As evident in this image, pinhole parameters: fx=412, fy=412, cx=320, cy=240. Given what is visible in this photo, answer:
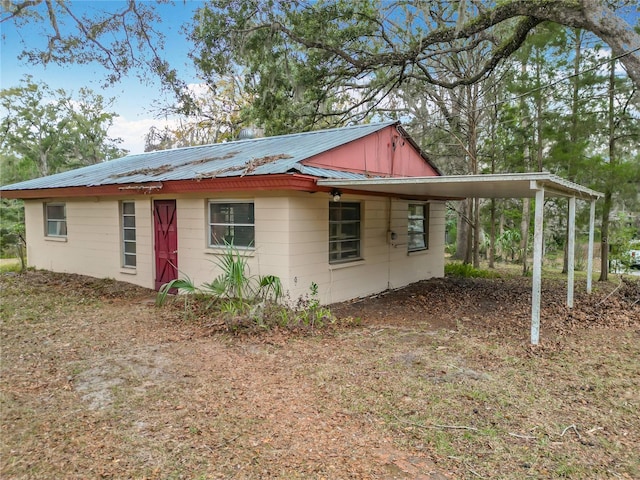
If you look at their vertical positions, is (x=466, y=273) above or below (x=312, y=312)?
below

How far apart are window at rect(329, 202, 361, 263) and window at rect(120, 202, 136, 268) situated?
15.3 ft

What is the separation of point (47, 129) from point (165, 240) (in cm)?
2633

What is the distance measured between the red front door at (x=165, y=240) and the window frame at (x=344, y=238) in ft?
10.6

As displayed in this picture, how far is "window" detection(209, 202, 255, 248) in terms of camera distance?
741cm

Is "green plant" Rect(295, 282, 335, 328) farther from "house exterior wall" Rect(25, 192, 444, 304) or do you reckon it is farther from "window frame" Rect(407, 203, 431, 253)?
"window frame" Rect(407, 203, 431, 253)

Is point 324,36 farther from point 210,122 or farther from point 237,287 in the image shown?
point 210,122

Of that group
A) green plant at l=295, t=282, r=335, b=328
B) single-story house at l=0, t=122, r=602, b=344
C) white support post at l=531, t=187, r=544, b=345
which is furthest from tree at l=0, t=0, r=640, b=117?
green plant at l=295, t=282, r=335, b=328

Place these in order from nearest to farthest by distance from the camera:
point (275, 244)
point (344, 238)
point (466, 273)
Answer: point (275, 244), point (344, 238), point (466, 273)

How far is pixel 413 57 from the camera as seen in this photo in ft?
32.9

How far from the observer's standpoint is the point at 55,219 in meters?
11.3

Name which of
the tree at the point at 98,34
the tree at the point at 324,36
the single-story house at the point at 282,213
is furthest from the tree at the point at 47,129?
the tree at the point at 324,36

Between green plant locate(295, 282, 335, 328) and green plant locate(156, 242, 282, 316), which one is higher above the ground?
green plant locate(156, 242, 282, 316)

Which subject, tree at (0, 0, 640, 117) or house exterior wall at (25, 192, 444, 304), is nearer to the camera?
house exterior wall at (25, 192, 444, 304)

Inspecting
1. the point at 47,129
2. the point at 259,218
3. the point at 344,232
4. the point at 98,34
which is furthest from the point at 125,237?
the point at 47,129
